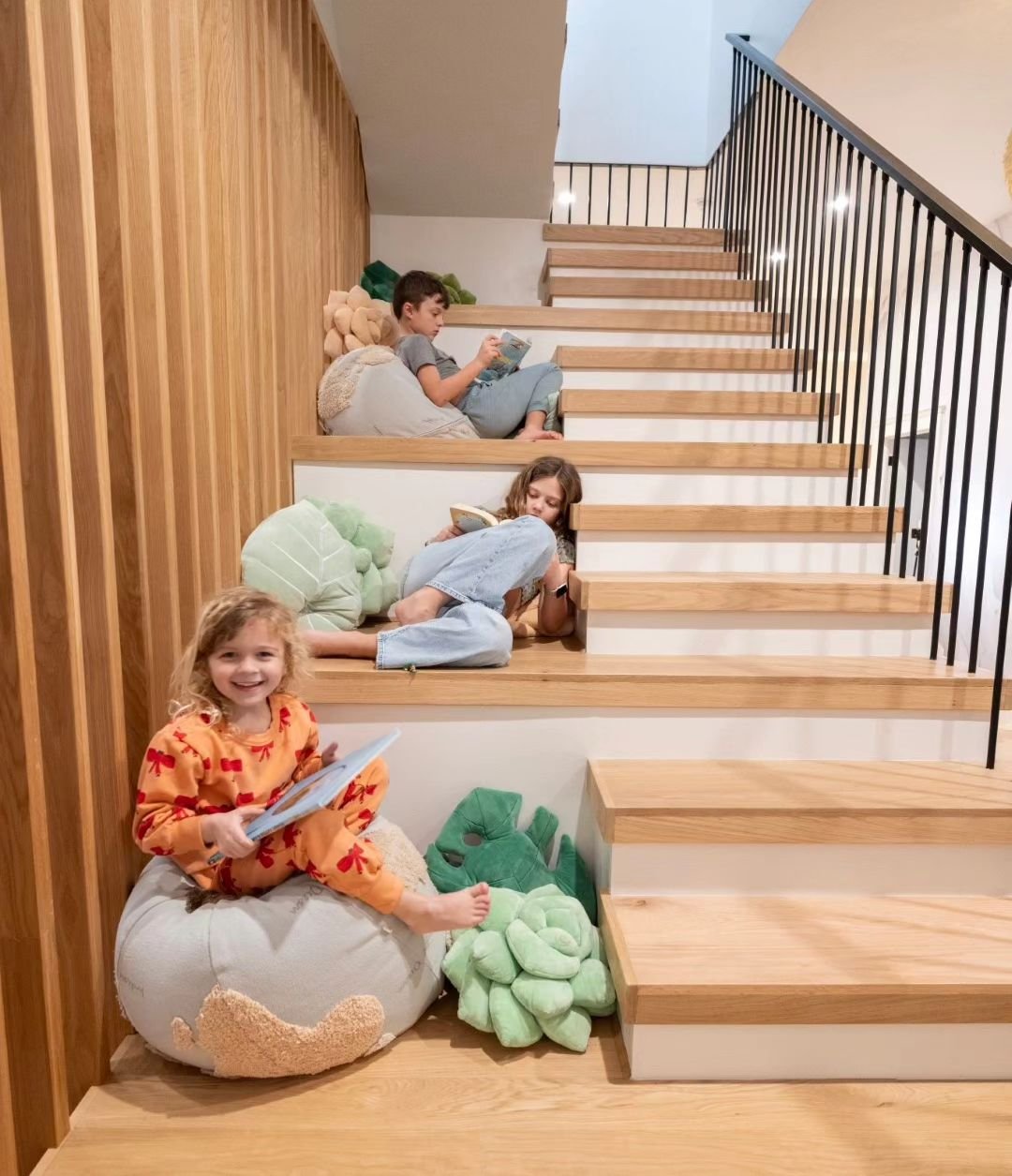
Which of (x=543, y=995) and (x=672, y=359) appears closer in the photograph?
(x=543, y=995)

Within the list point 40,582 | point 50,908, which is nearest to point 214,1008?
point 50,908

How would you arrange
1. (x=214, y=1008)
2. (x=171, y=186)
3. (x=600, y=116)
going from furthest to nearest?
(x=600, y=116) < (x=171, y=186) < (x=214, y=1008)

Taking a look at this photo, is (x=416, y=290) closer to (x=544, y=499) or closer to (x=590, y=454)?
(x=590, y=454)

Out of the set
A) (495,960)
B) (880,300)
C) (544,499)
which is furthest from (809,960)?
(880,300)

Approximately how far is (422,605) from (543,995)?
87 centimetres

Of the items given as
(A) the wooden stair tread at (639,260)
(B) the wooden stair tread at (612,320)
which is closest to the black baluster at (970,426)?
(B) the wooden stair tread at (612,320)

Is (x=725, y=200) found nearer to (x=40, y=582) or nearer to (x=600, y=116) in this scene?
(x=600, y=116)

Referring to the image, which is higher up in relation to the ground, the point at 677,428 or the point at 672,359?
the point at 672,359

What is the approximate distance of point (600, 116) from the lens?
18.0ft

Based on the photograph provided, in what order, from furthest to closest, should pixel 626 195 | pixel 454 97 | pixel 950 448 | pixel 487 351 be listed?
1. pixel 626 195
2. pixel 454 97
3. pixel 487 351
4. pixel 950 448

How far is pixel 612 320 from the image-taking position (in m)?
3.13

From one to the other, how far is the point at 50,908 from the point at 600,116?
5930 mm

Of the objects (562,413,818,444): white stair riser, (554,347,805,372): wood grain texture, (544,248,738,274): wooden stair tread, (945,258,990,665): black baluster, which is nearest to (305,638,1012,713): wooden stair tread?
(945,258,990,665): black baluster

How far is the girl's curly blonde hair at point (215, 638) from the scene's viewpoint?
1.25 m
